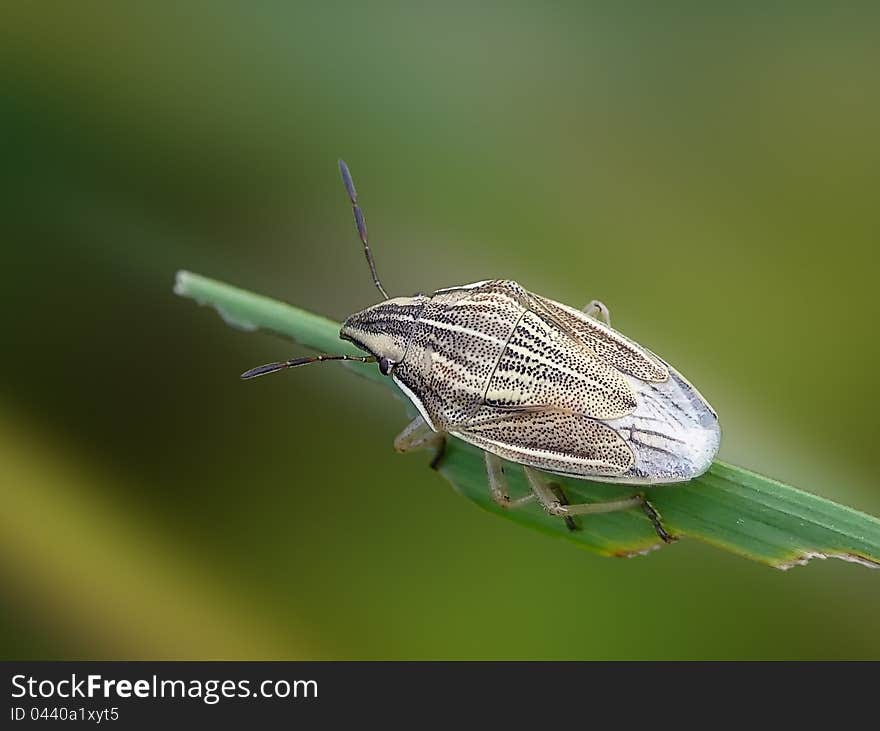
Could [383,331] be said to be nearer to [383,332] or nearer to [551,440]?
[383,332]

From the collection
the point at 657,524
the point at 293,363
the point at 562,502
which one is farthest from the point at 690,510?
the point at 293,363

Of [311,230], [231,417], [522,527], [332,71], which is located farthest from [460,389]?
[332,71]

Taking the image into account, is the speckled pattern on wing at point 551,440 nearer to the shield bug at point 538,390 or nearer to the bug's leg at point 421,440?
the shield bug at point 538,390

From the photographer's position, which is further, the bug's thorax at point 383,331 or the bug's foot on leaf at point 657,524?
the bug's thorax at point 383,331

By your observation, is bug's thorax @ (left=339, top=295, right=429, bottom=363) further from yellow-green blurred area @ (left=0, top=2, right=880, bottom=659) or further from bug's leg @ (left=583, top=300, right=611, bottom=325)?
bug's leg @ (left=583, top=300, right=611, bottom=325)

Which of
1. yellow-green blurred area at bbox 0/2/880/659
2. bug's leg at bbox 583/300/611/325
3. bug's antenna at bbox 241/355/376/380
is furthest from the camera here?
bug's leg at bbox 583/300/611/325

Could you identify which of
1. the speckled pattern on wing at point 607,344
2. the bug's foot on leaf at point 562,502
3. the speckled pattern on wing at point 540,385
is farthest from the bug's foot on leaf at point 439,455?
the speckled pattern on wing at point 607,344

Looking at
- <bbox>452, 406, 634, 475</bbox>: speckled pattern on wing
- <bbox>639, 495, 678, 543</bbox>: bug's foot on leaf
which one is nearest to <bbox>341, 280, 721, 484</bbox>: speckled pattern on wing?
<bbox>452, 406, 634, 475</bbox>: speckled pattern on wing
